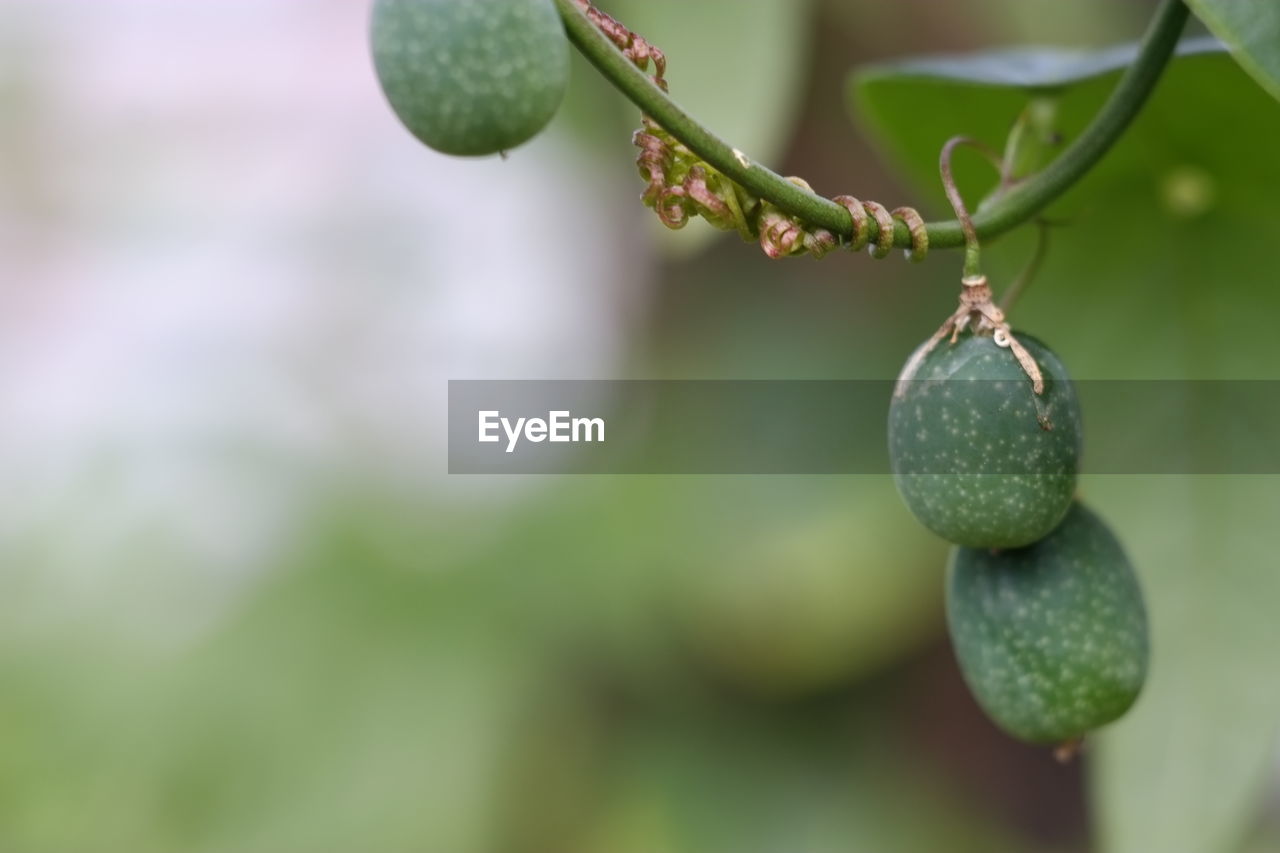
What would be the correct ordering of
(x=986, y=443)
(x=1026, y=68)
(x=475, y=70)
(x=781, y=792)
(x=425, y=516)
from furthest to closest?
1. (x=425, y=516)
2. (x=781, y=792)
3. (x=1026, y=68)
4. (x=986, y=443)
5. (x=475, y=70)

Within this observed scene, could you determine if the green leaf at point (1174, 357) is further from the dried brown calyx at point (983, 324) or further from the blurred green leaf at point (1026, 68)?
the dried brown calyx at point (983, 324)

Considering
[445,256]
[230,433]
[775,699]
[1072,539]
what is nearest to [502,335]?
[445,256]

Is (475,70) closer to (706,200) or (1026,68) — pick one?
(706,200)

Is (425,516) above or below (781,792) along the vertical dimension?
above

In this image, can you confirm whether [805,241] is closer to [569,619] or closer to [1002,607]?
[1002,607]

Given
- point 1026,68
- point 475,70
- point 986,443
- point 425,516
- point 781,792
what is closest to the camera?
point 475,70

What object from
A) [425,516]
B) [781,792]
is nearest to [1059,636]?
[781,792]

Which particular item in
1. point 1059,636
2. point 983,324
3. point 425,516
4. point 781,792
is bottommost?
point 781,792

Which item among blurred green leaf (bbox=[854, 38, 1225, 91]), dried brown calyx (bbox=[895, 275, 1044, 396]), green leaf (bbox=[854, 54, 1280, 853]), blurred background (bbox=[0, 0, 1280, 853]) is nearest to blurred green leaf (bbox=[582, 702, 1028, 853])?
blurred background (bbox=[0, 0, 1280, 853])
